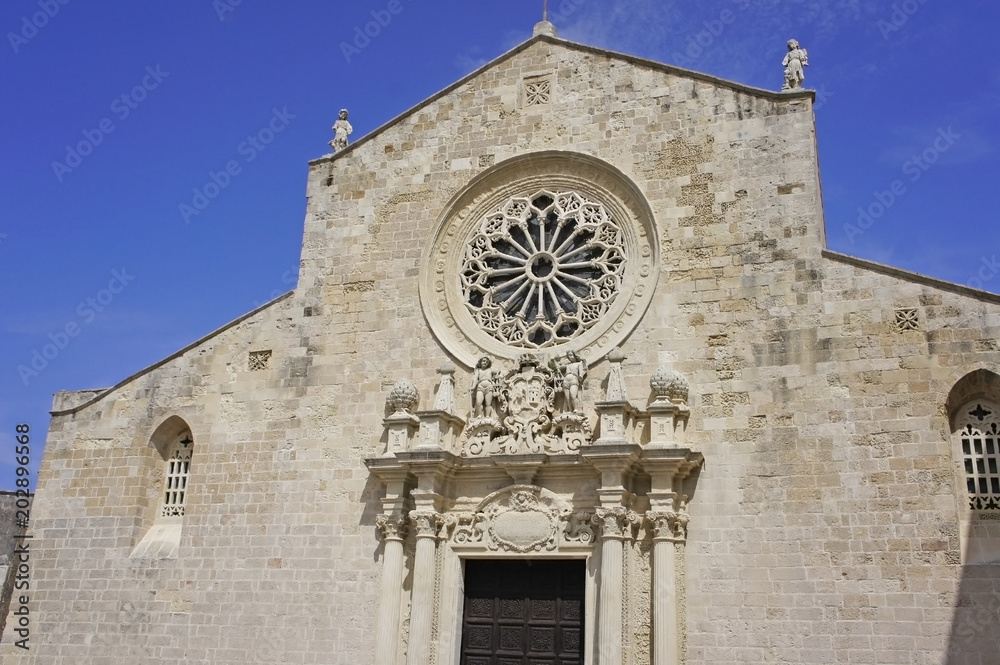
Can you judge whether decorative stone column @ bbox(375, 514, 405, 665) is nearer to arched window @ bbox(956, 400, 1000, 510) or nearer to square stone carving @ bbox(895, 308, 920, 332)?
square stone carving @ bbox(895, 308, 920, 332)

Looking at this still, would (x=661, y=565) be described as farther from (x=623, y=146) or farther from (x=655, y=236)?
(x=623, y=146)

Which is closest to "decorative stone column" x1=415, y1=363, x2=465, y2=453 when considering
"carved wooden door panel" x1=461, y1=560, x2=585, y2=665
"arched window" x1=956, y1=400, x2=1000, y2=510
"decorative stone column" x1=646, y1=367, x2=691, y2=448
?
"carved wooden door panel" x1=461, y1=560, x2=585, y2=665

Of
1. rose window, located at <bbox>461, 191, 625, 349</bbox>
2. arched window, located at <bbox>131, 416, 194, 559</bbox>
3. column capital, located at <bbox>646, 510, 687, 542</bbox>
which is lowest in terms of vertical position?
column capital, located at <bbox>646, 510, 687, 542</bbox>

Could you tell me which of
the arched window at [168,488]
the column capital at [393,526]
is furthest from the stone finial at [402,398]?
the arched window at [168,488]

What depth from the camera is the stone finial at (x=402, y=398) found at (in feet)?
42.8

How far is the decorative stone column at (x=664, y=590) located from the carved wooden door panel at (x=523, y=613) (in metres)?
1.06

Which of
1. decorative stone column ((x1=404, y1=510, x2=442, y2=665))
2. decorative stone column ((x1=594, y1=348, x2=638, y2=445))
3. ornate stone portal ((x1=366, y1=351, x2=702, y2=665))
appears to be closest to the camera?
ornate stone portal ((x1=366, y1=351, x2=702, y2=665))

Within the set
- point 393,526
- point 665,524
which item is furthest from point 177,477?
point 665,524

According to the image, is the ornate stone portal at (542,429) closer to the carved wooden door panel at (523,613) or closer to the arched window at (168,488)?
the carved wooden door panel at (523,613)

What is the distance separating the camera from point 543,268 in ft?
45.0

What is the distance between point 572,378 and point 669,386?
4.07 feet

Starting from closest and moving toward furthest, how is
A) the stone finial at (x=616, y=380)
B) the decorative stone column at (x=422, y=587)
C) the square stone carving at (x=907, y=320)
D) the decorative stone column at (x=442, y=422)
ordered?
the square stone carving at (x=907, y=320), the decorative stone column at (x=422, y=587), the stone finial at (x=616, y=380), the decorative stone column at (x=442, y=422)

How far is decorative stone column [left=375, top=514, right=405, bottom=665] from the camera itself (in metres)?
12.1

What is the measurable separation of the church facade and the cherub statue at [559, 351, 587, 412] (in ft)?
0.18
